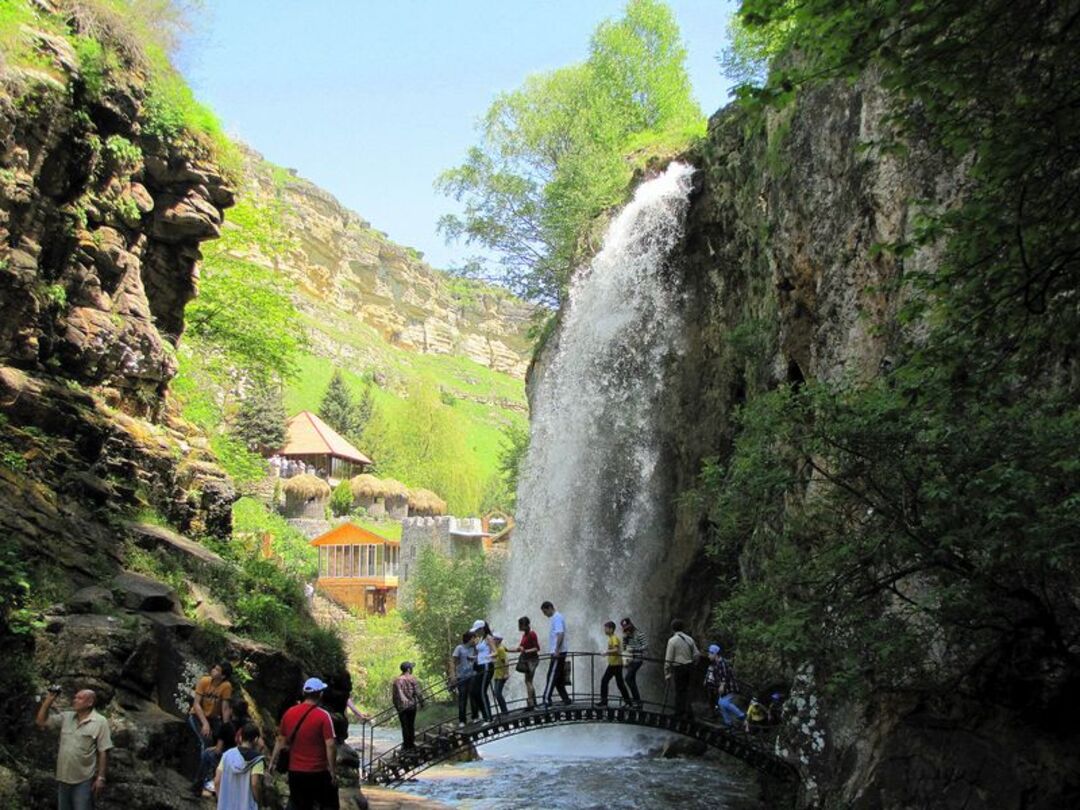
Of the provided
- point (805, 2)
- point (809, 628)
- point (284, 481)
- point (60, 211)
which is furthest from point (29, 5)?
point (284, 481)

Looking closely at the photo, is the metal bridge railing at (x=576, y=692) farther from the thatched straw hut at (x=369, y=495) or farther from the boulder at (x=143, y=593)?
the thatched straw hut at (x=369, y=495)

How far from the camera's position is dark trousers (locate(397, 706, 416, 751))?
15.5 m

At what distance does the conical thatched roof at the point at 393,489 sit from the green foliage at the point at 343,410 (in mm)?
13401

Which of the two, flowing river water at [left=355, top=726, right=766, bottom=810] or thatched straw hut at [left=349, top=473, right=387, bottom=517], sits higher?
thatched straw hut at [left=349, top=473, right=387, bottom=517]

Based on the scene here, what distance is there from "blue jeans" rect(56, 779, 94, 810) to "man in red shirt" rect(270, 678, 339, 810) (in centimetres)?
160

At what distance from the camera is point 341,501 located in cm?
6950

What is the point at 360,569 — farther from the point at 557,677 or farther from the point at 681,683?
the point at 681,683

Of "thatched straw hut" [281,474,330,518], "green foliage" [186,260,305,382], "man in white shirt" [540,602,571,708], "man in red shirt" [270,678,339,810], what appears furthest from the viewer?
"thatched straw hut" [281,474,330,518]

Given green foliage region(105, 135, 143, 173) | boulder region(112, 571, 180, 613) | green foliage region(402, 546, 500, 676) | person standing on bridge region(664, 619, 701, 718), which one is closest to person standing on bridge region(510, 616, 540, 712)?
person standing on bridge region(664, 619, 701, 718)

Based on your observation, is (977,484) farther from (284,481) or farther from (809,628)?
(284,481)

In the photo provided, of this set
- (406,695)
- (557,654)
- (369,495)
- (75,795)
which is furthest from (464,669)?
(369,495)

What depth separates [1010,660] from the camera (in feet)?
35.6

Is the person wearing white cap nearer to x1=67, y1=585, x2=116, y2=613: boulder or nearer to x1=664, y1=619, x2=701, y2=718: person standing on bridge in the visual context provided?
x1=664, y1=619, x2=701, y2=718: person standing on bridge

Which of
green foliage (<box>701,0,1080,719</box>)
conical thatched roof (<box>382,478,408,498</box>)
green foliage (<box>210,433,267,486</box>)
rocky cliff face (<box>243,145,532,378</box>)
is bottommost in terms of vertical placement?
green foliage (<box>701,0,1080,719</box>)
